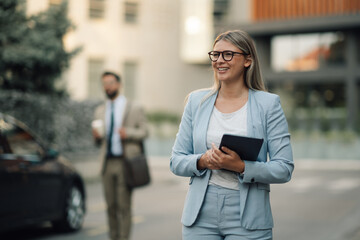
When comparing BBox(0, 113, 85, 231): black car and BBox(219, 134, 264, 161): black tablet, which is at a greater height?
BBox(219, 134, 264, 161): black tablet

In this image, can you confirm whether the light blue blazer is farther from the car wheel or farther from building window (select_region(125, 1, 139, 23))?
building window (select_region(125, 1, 139, 23))

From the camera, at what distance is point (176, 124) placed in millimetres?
36594

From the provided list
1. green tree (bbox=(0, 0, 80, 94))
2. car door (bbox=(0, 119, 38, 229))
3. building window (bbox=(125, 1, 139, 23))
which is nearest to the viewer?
car door (bbox=(0, 119, 38, 229))

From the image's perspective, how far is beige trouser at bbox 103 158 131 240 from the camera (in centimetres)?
777

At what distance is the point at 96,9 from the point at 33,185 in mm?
33588

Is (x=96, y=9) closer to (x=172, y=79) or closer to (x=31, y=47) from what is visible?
(x=172, y=79)

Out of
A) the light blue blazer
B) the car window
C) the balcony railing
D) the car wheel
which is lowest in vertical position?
the car wheel

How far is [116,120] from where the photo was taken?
802 centimetres

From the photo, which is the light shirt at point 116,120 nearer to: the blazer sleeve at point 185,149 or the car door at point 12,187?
the car door at point 12,187

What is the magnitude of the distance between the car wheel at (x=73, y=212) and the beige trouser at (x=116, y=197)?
212 cm

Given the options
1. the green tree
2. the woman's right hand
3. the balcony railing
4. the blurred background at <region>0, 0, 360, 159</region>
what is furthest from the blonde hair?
the balcony railing

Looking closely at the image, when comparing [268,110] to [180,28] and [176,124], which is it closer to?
[176,124]

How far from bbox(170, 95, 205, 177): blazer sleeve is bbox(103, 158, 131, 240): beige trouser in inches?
157

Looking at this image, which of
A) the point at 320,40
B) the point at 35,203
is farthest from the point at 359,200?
the point at 320,40
